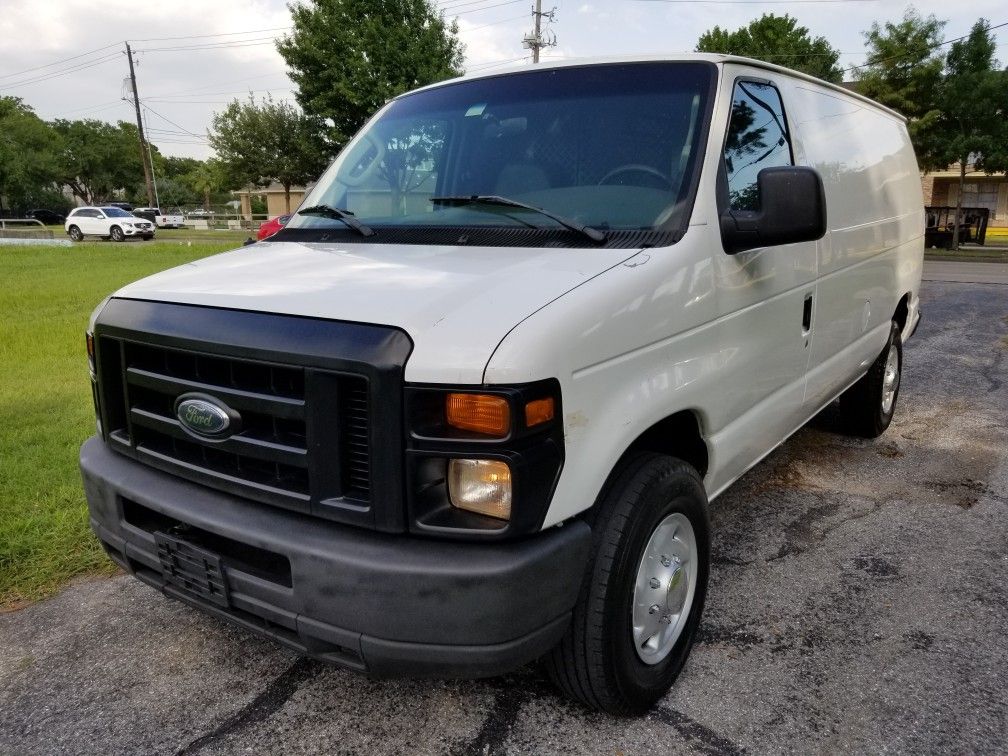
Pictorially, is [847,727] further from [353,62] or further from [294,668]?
[353,62]

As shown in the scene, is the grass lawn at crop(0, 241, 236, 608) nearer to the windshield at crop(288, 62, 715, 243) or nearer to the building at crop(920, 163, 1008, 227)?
the windshield at crop(288, 62, 715, 243)

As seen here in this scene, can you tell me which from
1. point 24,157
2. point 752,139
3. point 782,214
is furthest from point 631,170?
point 24,157

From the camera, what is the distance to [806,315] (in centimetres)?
343

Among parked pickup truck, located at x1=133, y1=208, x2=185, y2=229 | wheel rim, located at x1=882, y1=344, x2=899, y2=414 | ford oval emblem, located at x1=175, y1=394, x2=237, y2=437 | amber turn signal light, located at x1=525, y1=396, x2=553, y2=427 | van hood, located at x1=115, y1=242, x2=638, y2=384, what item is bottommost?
parked pickup truck, located at x1=133, y1=208, x2=185, y2=229

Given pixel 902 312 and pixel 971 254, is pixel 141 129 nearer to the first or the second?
pixel 971 254

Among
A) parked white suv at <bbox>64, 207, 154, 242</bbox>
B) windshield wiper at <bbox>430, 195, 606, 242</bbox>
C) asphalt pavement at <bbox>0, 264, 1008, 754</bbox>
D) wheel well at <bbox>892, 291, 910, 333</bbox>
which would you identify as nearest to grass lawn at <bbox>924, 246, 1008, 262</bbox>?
wheel well at <bbox>892, 291, 910, 333</bbox>

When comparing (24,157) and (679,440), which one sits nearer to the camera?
(679,440)

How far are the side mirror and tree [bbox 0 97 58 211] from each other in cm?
6899

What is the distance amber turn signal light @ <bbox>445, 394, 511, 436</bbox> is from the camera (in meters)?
1.86

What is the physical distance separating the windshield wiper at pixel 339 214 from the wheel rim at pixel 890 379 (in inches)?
148

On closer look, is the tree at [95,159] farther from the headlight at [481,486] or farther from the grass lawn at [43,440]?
the headlight at [481,486]

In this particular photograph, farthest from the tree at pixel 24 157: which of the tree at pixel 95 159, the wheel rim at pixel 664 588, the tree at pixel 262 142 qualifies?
the wheel rim at pixel 664 588

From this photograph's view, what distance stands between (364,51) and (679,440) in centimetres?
2597

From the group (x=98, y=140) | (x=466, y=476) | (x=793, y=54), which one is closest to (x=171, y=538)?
(x=466, y=476)
